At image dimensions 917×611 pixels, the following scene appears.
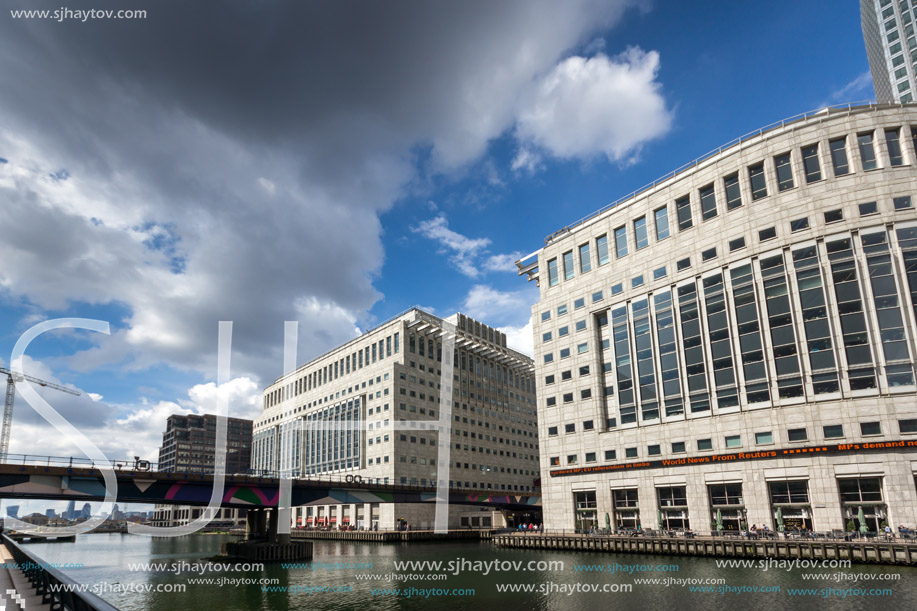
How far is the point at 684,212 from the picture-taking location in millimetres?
85500

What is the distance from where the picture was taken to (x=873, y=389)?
63.2m

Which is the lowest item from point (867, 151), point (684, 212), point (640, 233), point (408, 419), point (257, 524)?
point (257, 524)

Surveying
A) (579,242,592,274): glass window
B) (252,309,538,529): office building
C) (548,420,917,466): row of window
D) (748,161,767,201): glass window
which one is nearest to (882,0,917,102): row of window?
(748,161,767,201): glass window

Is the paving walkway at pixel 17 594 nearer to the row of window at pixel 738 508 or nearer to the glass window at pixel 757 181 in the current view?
the row of window at pixel 738 508

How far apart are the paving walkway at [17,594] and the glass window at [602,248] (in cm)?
8498

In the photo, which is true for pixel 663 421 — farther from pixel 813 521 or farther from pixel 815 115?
pixel 815 115

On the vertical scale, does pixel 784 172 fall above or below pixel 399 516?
above

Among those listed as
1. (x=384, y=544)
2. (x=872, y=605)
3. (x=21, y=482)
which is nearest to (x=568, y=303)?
(x=384, y=544)

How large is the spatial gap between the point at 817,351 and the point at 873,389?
676 centimetres

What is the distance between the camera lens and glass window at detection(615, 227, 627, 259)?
304ft

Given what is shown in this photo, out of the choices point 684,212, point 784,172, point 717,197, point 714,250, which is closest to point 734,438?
point 714,250

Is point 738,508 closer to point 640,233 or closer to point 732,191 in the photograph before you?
point 640,233

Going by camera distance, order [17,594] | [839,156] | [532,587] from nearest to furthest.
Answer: [17,594] < [532,587] < [839,156]

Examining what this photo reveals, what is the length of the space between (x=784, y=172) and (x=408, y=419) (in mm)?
95619
